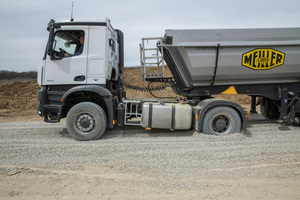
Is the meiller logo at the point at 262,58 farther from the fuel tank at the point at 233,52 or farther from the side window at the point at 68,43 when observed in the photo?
the side window at the point at 68,43

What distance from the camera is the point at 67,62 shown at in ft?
17.1

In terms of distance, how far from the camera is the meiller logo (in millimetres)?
5414

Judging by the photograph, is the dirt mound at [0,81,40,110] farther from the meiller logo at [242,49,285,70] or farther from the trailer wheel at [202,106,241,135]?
the meiller logo at [242,49,285,70]

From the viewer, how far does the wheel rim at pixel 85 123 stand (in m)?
5.16

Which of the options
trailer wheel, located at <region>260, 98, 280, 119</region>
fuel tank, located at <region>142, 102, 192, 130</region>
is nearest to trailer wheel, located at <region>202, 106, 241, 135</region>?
fuel tank, located at <region>142, 102, 192, 130</region>

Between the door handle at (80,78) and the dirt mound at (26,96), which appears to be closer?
the door handle at (80,78)

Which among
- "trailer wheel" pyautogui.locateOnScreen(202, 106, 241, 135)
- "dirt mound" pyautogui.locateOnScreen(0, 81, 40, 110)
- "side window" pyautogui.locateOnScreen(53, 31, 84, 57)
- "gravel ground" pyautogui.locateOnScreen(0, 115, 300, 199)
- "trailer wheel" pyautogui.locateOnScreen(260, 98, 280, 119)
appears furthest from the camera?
"dirt mound" pyautogui.locateOnScreen(0, 81, 40, 110)

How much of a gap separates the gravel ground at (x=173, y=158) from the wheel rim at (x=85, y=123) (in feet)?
1.16

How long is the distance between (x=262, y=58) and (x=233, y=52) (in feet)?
2.53

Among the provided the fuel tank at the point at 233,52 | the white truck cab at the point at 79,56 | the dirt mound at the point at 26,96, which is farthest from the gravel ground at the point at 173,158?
the dirt mound at the point at 26,96

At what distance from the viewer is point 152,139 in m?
5.22

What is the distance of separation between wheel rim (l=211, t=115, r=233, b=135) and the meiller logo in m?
1.47

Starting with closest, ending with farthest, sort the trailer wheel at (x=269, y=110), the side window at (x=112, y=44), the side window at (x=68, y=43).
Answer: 1. the side window at (x=68, y=43)
2. the side window at (x=112, y=44)
3. the trailer wheel at (x=269, y=110)

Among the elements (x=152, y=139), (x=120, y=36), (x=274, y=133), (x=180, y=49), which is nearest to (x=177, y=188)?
(x=152, y=139)
